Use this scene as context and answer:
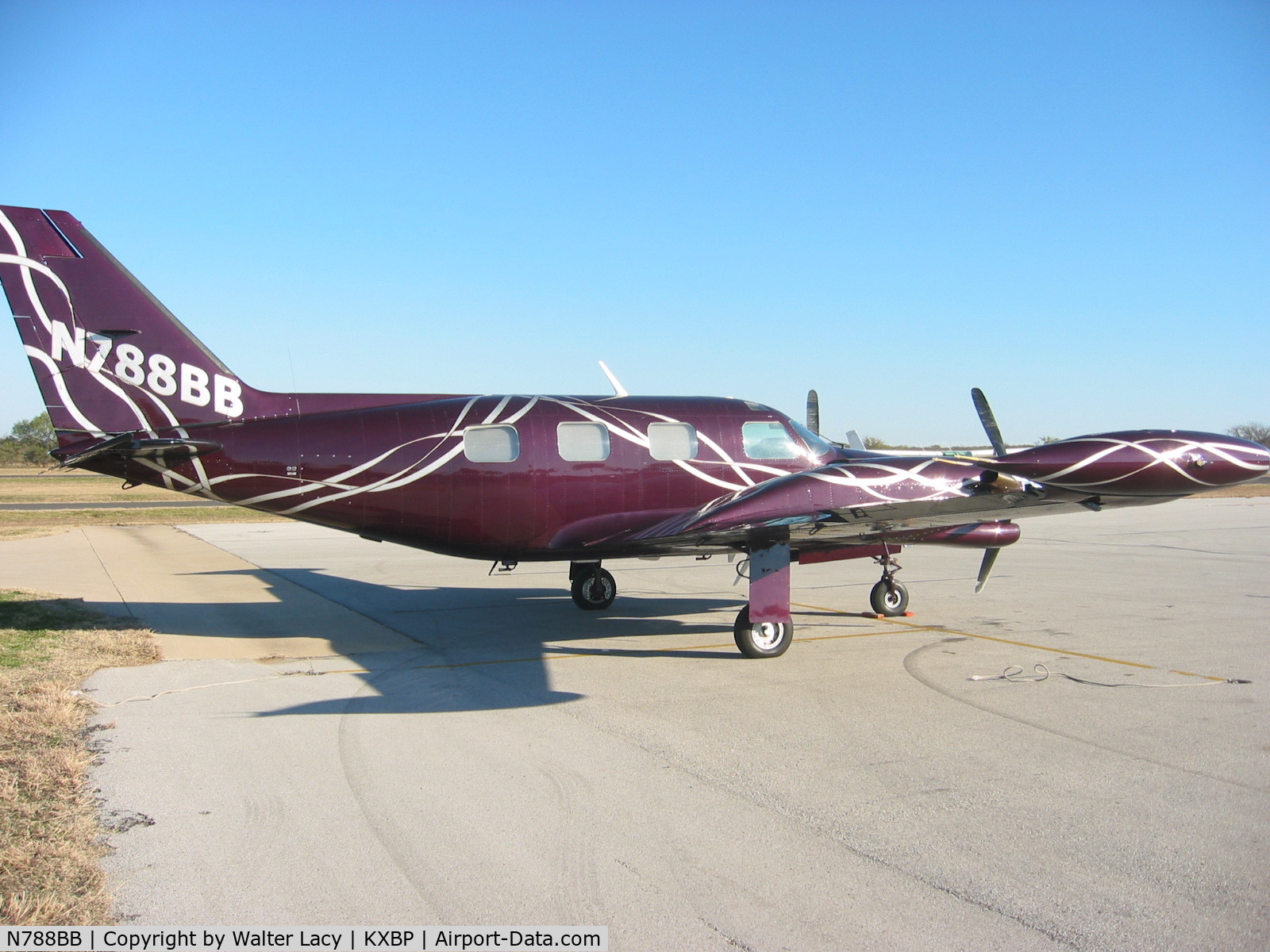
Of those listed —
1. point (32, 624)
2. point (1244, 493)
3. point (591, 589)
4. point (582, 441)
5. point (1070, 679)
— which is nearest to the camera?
point (1070, 679)

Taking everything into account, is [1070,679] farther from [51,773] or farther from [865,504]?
[51,773]

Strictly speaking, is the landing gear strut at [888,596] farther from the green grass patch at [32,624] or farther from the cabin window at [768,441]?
the green grass patch at [32,624]

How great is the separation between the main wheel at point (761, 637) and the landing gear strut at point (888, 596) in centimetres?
340

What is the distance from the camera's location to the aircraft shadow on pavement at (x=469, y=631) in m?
9.12

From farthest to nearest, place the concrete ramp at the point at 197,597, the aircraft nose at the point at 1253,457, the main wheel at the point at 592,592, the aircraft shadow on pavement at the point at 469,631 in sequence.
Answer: the main wheel at the point at 592,592 → the concrete ramp at the point at 197,597 → the aircraft nose at the point at 1253,457 → the aircraft shadow on pavement at the point at 469,631

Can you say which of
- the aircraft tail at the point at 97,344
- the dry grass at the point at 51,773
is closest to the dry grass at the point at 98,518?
the dry grass at the point at 51,773

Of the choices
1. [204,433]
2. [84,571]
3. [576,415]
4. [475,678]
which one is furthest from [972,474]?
[84,571]

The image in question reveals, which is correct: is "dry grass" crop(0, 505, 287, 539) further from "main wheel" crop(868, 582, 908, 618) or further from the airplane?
"main wheel" crop(868, 582, 908, 618)

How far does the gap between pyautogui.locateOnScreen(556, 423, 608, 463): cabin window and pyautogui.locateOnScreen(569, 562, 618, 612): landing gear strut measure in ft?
10.5

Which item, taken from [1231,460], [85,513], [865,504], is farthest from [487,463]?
[85,513]

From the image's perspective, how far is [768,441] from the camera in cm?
1343

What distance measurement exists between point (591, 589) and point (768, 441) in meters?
4.03

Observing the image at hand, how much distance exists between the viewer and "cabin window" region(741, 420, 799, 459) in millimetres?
13320

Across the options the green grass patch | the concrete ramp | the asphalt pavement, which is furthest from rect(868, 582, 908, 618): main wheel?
the green grass patch
